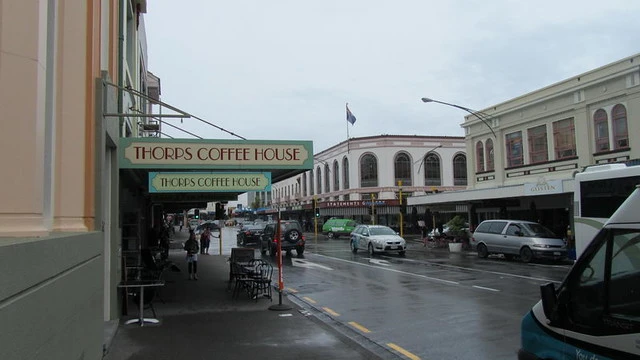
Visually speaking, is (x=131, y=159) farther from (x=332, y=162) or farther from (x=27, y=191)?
(x=332, y=162)

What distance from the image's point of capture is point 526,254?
69.5 ft

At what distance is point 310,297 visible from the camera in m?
12.7

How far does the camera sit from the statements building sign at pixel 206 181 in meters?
9.91

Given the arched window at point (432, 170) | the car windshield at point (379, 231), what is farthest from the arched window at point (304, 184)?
the car windshield at point (379, 231)

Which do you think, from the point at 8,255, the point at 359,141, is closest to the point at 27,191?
the point at 8,255

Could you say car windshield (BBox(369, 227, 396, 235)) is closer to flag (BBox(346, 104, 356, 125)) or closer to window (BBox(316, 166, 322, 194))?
flag (BBox(346, 104, 356, 125))

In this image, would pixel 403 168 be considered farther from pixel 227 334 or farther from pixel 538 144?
pixel 227 334

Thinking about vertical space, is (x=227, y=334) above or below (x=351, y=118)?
below

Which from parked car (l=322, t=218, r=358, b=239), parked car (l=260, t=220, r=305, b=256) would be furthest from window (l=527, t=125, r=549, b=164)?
parked car (l=322, t=218, r=358, b=239)

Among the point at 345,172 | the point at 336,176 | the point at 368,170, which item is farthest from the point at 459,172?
the point at 336,176

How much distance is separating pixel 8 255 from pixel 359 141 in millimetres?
67406

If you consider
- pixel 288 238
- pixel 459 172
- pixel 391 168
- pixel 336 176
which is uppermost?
pixel 391 168

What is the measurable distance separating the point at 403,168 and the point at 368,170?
4.85 metres

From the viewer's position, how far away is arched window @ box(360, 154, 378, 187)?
6912 cm
